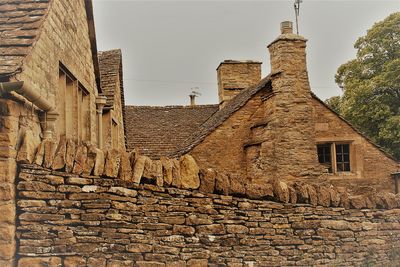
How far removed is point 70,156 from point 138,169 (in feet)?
2.83

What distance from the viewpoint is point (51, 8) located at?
7.13 m

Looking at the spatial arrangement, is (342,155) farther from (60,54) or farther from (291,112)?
(60,54)

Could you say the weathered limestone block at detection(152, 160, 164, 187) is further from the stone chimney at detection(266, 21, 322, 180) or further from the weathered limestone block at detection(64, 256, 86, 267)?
the stone chimney at detection(266, 21, 322, 180)

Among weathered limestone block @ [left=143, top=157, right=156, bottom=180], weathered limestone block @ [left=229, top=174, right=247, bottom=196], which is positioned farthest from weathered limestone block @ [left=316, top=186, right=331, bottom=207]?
weathered limestone block @ [left=143, top=157, right=156, bottom=180]

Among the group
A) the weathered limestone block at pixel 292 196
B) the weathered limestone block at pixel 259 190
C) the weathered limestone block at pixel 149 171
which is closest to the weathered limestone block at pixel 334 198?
the weathered limestone block at pixel 292 196

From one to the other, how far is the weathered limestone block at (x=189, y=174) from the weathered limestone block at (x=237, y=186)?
0.58 metres

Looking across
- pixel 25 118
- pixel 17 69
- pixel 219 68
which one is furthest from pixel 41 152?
pixel 219 68

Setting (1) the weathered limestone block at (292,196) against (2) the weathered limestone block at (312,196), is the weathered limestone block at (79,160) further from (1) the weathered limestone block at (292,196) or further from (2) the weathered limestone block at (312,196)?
(2) the weathered limestone block at (312,196)

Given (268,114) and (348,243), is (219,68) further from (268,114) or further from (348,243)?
(348,243)

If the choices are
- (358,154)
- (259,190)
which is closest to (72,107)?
(259,190)

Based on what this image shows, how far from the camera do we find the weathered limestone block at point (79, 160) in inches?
222

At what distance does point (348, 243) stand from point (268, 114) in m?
9.66

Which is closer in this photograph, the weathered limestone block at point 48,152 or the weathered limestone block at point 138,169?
the weathered limestone block at point 48,152

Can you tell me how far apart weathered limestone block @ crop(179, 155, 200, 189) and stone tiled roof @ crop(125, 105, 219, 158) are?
41.1ft
